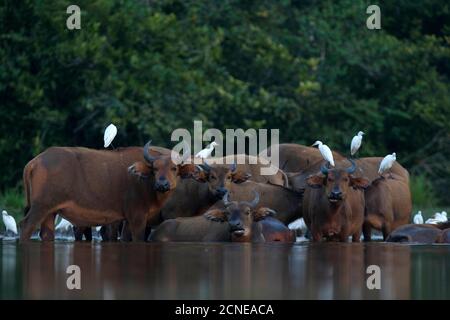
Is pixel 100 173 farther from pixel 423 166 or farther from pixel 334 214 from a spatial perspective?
pixel 423 166

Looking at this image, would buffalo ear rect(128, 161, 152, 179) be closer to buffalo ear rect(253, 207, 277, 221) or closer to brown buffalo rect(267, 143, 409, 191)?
buffalo ear rect(253, 207, 277, 221)

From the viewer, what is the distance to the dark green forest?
30.7 meters

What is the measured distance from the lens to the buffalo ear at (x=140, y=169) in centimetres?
2033

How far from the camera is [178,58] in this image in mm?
32750

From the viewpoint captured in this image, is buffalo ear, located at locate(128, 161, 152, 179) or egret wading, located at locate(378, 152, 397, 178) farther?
egret wading, located at locate(378, 152, 397, 178)

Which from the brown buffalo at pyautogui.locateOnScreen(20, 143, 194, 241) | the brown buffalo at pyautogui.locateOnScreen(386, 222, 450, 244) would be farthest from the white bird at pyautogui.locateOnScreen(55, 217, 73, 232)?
the brown buffalo at pyautogui.locateOnScreen(386, 222, 450, 244)

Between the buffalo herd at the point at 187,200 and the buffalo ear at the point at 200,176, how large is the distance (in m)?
0.01

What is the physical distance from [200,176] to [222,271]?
20.9 ft

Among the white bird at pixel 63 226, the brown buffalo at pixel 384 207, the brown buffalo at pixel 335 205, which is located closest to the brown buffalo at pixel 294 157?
the brown buffalo at pixel 384 207

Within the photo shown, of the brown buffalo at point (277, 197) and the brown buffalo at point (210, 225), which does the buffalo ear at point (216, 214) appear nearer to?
the brown buffalo at point (210, 225)
